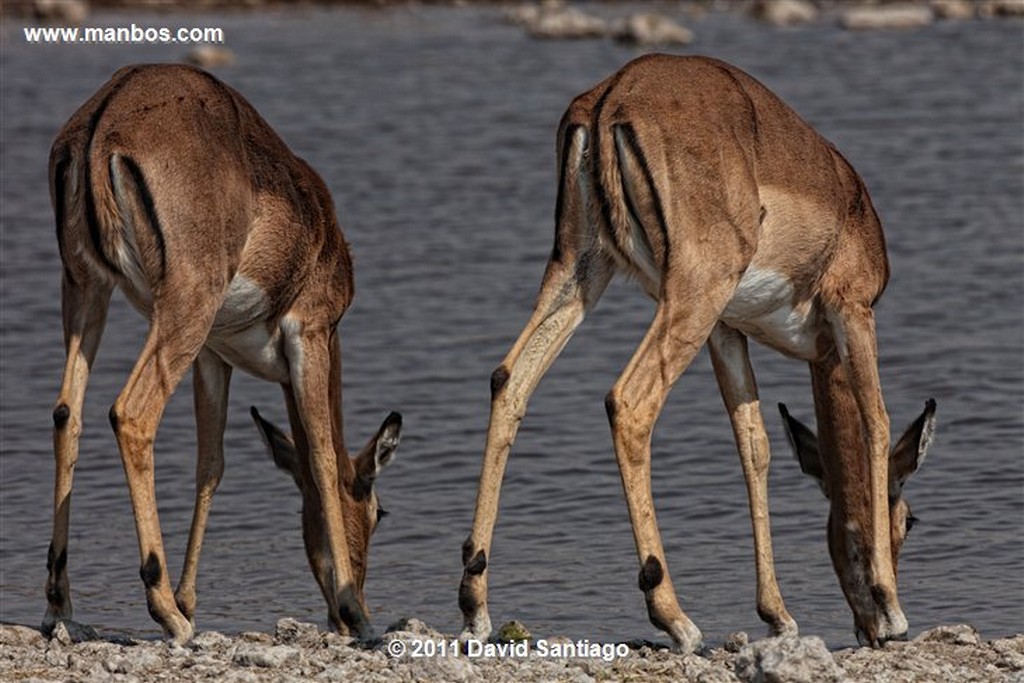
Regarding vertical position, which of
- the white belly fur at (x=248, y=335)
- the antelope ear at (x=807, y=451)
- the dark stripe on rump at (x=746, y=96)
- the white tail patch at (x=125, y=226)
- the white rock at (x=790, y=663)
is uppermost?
the dark stripe on rump at (x=746, y=96)

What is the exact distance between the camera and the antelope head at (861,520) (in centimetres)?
825

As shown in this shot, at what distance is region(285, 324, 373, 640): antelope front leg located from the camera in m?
8.27

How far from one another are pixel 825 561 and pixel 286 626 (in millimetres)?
2796

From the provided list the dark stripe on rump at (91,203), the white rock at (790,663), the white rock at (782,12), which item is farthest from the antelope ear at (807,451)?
the white rock at (782,12)

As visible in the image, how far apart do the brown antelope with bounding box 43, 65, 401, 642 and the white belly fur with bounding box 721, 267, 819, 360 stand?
149cm

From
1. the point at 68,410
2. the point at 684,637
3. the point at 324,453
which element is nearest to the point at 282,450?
the point at 324,453

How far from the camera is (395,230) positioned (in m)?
17.2

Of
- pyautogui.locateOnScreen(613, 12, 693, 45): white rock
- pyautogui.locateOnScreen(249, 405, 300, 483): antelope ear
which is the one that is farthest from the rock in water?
pyautogui.locateOnScreen(613, 12, 693, 45): white rock

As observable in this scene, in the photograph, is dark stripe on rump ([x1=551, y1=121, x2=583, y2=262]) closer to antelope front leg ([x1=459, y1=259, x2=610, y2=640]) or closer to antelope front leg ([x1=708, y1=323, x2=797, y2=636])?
antelope front leg ([x1=459, y1=259, x2=610, y2=640])

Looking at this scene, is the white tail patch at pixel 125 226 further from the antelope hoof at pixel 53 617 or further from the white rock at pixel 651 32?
the white rock at pixel 651 32

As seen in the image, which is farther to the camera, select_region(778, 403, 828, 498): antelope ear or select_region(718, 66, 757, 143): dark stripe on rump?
select_region(778, 403, 828, 498): antelope ear

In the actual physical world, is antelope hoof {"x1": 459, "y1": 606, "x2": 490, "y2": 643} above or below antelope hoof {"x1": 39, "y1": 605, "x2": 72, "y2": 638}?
above

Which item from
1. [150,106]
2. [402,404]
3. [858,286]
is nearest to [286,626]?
[150,106]

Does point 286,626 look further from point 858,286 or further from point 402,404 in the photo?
point 402,404
